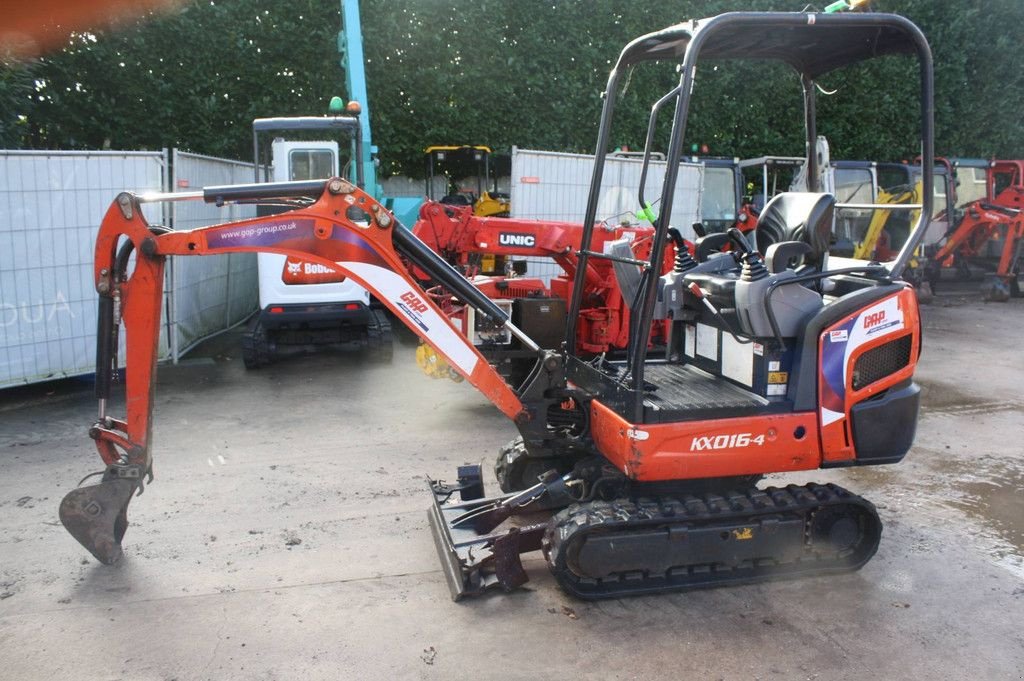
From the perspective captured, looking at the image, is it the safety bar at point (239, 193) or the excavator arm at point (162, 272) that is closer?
the safety bar at point (239, 193)

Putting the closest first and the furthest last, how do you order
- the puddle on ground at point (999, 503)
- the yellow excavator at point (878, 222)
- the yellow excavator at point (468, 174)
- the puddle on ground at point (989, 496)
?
the puddle on ground at point (989, 496) → the puddle on ground at point (999, 503) → the yellow excavator at point (468, 174) → the yellow excavator at point (878, 222)

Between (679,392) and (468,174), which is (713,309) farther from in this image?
(468,174)

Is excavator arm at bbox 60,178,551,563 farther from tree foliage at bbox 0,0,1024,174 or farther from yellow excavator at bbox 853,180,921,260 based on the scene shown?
Result: yellow excavator at bbox 853,180,921,260

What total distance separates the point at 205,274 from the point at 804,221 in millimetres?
7798

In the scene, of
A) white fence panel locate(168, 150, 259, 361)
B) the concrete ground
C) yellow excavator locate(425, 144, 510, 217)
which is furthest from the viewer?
yellow excavator locate(425, 144, 510, 217)

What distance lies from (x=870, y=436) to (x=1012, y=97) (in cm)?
1956

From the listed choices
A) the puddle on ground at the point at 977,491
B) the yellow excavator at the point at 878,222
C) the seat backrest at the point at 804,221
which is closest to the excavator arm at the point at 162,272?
the seat backrest at the point at 804,221

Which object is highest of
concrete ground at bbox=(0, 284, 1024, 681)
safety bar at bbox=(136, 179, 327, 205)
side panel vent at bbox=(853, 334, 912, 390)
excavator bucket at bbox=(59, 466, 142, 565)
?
safety bar at bbox=(136, 179, 327, 205)

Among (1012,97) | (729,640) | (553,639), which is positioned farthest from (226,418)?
(1012,97)

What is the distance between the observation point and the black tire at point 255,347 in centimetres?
891

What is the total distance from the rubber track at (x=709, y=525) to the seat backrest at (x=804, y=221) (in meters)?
1.25

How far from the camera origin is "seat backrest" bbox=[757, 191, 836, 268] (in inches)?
176

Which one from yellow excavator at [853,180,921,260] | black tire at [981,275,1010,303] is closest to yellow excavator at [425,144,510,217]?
yellow excavator at [853,180,921,260]

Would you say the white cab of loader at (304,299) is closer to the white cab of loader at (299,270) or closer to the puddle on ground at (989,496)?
the white cab of loader at (299,270)
